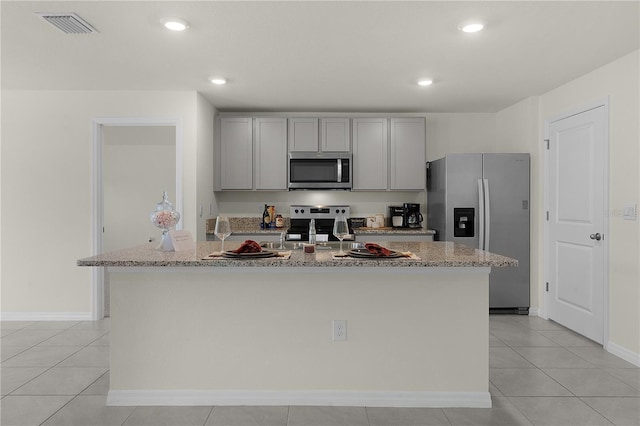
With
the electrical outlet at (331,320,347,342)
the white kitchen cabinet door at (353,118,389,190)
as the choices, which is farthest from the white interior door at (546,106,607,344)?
the electrical outlet at (331,320,347,342)

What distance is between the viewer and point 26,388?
2811 mm

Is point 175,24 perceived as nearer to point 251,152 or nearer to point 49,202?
point 251,152

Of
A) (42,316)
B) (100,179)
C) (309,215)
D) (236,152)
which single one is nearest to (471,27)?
(309,215)

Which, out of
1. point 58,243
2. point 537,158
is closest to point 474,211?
point 537,158

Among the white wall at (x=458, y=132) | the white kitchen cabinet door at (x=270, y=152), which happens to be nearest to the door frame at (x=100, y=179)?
the white kitchen cabinet door at (x=270, y=152)

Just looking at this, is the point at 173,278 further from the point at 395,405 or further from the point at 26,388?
the point at 395,405

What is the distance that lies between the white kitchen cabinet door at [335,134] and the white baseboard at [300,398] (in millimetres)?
3160

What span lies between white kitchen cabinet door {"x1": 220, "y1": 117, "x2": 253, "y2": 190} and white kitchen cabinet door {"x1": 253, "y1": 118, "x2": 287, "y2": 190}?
8 cm

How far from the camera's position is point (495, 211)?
4.74 m

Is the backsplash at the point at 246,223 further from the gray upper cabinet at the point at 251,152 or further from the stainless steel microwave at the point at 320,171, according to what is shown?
the stainless steel microwave at the point at 320,171

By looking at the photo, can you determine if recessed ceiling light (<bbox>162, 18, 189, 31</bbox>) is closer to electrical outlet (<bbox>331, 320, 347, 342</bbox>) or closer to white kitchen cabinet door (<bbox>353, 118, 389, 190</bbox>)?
Result: electrical outlet (<bbox>331, 320, 347, 342</bbox>)

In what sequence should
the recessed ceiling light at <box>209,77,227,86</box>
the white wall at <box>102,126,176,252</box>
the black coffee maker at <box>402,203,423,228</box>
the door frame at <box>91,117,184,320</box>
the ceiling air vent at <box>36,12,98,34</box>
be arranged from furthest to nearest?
the white wall at <box>102,126,176,252</box>
the black coffee maker at <box>402,203,423,228</box>
the door frame at <box>91,117,184,320</box>
the recessed ceiling light at <box>209,77,227,86</box>
the ceiling air vent at <box>36,12,98,34</box>

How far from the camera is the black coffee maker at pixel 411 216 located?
17.6 feet

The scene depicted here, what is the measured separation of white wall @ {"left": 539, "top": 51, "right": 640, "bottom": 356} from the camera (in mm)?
3322
